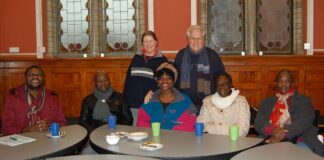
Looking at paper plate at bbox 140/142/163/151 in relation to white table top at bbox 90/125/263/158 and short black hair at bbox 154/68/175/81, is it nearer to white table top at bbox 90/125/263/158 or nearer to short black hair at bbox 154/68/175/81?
white table top at bbox 90/125/263/158

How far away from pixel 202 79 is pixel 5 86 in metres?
4.50

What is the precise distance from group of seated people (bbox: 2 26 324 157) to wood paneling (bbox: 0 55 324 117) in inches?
111

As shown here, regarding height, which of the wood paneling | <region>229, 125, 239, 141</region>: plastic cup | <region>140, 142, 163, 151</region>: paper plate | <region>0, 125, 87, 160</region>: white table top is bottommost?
<region>0, 125, 87, 160</region>: white table top

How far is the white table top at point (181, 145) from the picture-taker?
2.20 metres

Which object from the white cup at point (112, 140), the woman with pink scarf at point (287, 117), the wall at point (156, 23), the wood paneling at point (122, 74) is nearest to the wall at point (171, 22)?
the wall at point (156, 23)

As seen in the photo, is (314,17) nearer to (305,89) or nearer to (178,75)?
(305,89)

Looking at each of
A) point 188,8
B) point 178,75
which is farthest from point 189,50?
point 188,8

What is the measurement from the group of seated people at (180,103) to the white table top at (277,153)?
2.13 feet

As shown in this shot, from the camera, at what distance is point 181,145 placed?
7.84 ft

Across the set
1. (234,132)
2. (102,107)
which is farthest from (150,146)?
(102,107)

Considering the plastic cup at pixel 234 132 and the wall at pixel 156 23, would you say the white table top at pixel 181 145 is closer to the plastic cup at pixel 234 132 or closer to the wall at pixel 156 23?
the plastic cup at pixel 234 132

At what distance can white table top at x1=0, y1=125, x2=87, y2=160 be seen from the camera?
2205 millimetres

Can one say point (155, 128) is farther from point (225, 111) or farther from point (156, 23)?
point (156, 23)

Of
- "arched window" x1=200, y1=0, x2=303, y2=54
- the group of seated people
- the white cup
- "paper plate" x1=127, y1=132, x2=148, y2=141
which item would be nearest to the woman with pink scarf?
the group of seated people
